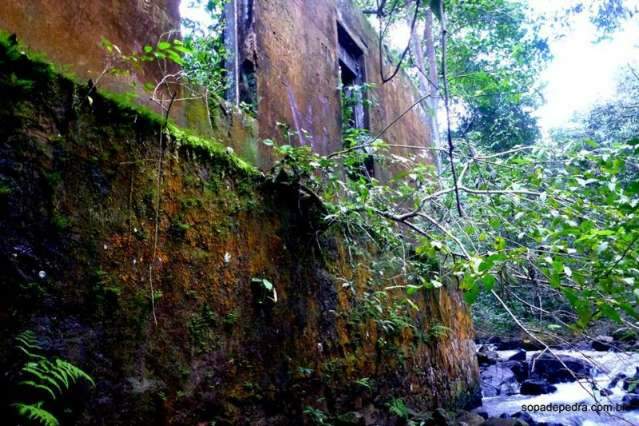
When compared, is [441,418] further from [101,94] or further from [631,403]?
[101,94]

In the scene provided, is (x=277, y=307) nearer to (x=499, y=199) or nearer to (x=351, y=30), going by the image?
(x=499, y=199)

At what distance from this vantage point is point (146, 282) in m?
2.24

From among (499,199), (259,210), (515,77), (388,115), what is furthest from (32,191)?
(515,77)

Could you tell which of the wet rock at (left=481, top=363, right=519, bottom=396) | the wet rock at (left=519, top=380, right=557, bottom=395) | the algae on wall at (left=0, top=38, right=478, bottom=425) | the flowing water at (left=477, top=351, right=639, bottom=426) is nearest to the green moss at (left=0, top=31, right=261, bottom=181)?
the algae on wall at (left=0, top=38, right=478, bottom=425)

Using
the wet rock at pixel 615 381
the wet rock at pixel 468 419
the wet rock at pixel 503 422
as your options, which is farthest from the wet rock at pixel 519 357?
the wet rock at pixel 503 422

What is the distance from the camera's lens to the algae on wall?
1849 millimetres

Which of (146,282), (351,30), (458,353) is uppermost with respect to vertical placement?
(351,30)

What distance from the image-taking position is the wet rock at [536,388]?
7207 mm

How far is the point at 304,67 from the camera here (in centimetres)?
445

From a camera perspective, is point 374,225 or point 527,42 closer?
point 374,225

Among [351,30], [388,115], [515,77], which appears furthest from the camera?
[515,77]

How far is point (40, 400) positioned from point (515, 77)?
13.5 meters

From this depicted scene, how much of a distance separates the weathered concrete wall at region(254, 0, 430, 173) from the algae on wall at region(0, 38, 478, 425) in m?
0.91

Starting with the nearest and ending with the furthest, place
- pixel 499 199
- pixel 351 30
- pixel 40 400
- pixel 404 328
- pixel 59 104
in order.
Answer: pixel 40 400, pixel 59 104, pixel 499 199, pixel 404 328, pixel 351 30
